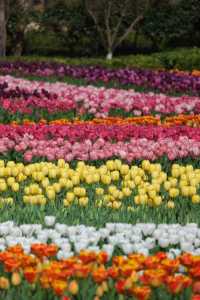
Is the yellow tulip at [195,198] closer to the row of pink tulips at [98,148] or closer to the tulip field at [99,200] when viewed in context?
the tulip field at [99,200]

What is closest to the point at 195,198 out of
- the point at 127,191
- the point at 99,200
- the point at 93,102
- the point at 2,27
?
the point at 127,191

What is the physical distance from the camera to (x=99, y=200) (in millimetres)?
7469

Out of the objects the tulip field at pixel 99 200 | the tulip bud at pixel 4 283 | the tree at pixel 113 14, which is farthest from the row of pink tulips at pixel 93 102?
the tree at pixel 113 14

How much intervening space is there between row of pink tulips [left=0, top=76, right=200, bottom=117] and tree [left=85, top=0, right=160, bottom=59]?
1550 cm

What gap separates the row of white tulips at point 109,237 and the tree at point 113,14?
996 inches

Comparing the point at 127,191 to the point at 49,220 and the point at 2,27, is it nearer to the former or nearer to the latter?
the point at 49,220

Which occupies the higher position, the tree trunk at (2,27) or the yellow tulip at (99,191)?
the tree trunk at (2,27)

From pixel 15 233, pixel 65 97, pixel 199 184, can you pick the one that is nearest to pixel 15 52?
pixel 65 97

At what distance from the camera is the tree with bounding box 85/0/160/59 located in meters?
32.0

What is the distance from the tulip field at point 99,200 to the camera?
4.72 metres

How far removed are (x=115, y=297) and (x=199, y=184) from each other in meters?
3.79

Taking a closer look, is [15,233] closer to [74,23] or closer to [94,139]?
[94,139]

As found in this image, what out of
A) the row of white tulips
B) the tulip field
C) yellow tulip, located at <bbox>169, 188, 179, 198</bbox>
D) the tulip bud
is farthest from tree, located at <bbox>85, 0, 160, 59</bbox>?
the tulip bud

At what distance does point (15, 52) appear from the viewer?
108ft
